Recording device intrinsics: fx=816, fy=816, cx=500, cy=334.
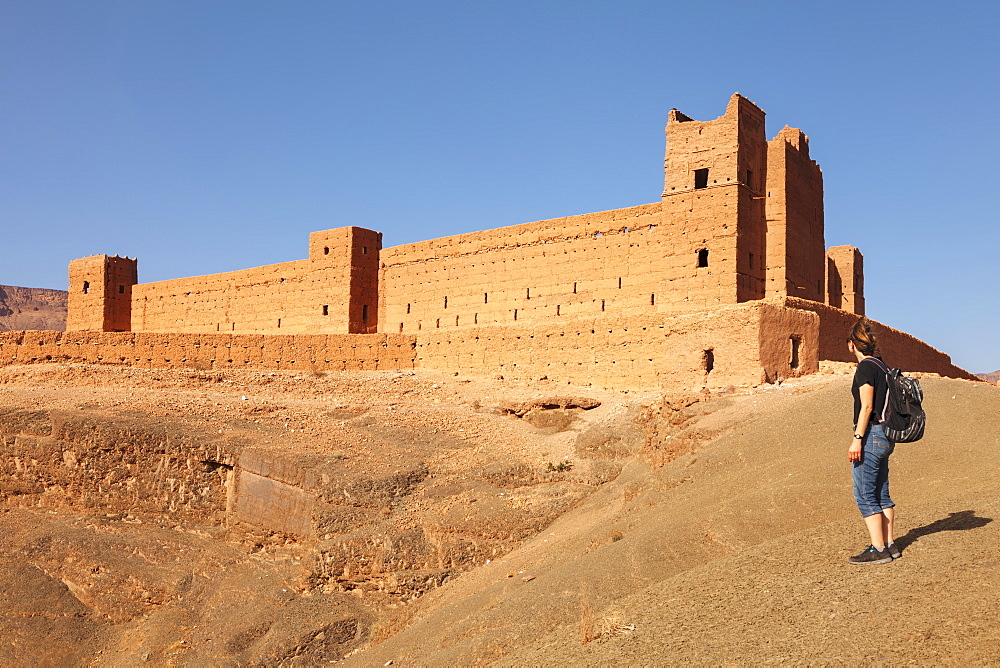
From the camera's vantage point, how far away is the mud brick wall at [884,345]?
769 inches

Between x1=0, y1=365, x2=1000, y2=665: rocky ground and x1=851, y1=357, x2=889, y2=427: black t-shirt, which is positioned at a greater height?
x1=851, y1=357, x2=889, y2=427: black t-shirt

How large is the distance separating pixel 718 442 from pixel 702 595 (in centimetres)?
625

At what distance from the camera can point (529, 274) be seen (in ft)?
82.8

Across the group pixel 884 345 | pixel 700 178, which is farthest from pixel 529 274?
pixel 884 345

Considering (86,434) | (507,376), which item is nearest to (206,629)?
(86,434)

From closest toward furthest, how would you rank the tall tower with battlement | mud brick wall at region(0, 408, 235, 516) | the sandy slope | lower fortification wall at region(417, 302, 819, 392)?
the sandy slope
mud brick wall at region(0, 408, 235, 516)
lower fortification wall at region(417, 302, 819, 392)
the tall tower with battlement

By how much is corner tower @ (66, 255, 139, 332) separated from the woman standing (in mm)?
35595

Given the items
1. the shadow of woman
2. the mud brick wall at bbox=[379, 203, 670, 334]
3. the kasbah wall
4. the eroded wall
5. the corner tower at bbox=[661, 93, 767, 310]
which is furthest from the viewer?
the eroded wall

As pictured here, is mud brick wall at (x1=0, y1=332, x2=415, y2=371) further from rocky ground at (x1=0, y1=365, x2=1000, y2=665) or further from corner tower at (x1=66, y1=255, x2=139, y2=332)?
corner tower at (x1=66, y1=255, x2=139, y2=332)

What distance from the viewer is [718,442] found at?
12344 millimetres

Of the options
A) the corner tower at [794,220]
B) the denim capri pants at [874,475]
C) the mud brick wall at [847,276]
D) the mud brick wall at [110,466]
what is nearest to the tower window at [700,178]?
the corner tower at [794,220]

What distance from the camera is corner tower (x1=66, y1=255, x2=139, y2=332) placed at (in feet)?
118

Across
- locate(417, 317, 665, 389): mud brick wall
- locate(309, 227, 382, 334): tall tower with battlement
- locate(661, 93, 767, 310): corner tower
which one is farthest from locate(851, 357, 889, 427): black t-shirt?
locate(309, 227, 382, 334): tall tower with battlement

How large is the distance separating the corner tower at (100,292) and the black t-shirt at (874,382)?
35519 mm
